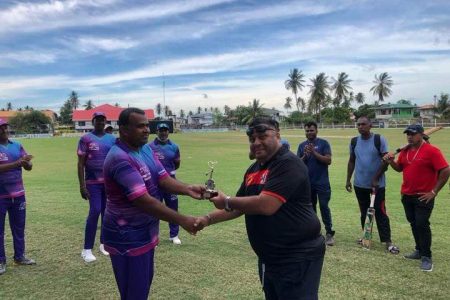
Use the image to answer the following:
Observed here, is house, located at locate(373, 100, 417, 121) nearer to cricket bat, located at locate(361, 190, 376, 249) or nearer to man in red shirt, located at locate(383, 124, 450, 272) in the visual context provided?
cricket bat, located at locate(361, 190, 376, 249)

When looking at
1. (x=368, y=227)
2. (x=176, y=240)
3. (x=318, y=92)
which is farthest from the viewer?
(x=318, y=92)

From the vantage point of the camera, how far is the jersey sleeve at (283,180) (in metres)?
3.04

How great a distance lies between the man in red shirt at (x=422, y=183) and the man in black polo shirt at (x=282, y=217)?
356 centimetres

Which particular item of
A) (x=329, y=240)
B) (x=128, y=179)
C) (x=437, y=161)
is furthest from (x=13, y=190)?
(x=437, y=161)

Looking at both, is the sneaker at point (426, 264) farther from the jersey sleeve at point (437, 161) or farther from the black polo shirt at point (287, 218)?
the black polo shirt at point (287, 218)

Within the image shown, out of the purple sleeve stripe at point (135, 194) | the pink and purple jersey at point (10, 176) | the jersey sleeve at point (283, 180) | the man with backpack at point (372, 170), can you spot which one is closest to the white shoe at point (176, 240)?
the pink and purple jersey at point (10, 176)

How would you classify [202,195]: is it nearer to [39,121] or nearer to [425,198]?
[425,198]

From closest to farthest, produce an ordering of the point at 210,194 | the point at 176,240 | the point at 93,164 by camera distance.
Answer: the point at 210,194
the point at 93,164
the point at 176,240

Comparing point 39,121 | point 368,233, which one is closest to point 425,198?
point 368,233

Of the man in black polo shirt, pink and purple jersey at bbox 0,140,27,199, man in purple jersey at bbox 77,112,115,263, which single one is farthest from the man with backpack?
pink and purple jersey at bbox 0,140,27,199

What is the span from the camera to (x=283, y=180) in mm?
3053

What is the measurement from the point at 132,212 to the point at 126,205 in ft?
0.26

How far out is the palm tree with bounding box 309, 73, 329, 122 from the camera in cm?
10741

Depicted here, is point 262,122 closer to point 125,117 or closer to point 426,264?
point 125,117
